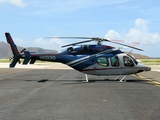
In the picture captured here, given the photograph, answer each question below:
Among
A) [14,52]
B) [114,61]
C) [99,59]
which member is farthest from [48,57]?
[114,61]

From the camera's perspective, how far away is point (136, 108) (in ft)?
32.3

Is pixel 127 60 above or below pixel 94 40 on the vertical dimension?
below

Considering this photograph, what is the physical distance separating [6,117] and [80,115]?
236cm

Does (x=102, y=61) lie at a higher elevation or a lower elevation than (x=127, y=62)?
higher

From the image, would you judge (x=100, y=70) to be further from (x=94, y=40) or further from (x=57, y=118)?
(x=57, y=118)

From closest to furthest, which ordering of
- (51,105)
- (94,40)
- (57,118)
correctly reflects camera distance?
(57,118) < (51,105) < (94,40)

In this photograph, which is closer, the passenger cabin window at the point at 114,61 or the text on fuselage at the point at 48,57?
the passenger cabin window at the point at 114,61

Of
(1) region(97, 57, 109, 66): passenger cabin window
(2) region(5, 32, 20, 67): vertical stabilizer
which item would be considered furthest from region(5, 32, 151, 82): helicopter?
(2) region(5, 32, 20, 67): vertical stabilizer

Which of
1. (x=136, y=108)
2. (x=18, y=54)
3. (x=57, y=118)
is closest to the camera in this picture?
(x=57, y=118)

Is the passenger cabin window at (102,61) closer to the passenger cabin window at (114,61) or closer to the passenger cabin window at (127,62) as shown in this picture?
the passenger cabin window at (114,61)

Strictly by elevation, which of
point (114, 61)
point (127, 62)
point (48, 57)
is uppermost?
point (48, 57)

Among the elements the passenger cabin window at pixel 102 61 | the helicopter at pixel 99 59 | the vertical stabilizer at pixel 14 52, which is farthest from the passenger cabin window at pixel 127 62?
the vertical stabilizer at pixel 14 52

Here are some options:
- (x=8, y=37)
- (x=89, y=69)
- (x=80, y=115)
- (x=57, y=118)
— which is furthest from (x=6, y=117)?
(x=8, y=37)

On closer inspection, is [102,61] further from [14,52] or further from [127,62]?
[14,52]
